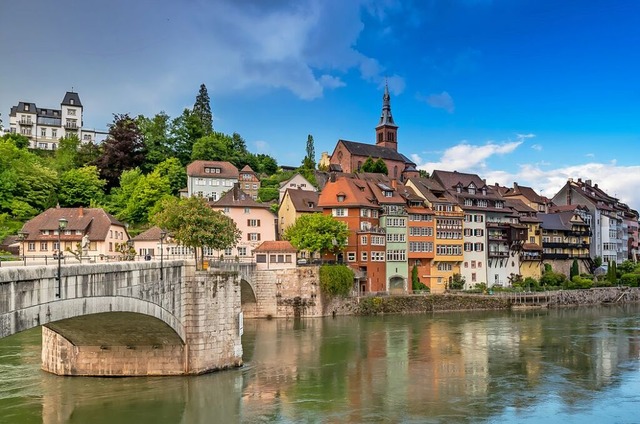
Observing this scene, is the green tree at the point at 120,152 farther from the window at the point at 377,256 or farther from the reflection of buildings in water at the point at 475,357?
the reflection of buildings in water at the point at 475,357

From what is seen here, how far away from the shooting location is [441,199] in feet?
268

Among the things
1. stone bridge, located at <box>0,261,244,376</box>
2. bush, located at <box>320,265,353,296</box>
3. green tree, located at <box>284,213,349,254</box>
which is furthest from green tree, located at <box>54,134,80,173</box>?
stone bridge, located at <box>0,261,244,376</box>

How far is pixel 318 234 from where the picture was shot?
2672 inches

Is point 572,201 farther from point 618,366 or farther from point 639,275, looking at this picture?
point 618,366

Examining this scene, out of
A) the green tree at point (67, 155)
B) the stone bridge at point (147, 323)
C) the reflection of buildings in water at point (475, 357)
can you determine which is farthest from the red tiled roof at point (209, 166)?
the stone bridge at point (147, 323)

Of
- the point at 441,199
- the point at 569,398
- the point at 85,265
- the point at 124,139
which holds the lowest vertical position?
the point at 569,398

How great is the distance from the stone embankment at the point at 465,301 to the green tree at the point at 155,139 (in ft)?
155

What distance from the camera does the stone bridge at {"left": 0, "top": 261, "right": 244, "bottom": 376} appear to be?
24.2 m

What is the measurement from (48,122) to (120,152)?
1628 inches

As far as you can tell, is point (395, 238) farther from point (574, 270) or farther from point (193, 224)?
point (574, 270)

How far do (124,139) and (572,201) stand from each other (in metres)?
80.4

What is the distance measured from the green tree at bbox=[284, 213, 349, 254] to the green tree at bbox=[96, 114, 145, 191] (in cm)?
3869

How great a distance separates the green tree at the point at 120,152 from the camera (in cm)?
9475

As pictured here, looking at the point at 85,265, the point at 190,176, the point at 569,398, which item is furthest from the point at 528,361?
the point at 190,176
